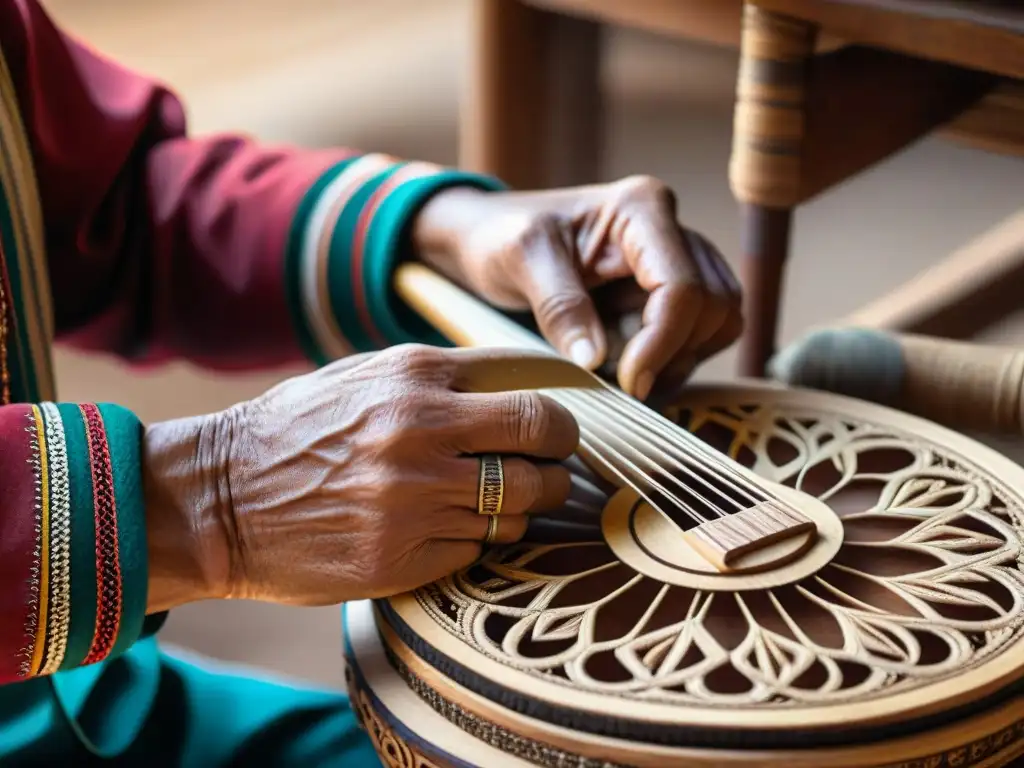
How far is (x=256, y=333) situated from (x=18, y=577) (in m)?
0.53

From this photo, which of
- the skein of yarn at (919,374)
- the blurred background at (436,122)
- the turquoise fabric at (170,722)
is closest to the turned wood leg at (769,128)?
the skein of yarn at (919,374)

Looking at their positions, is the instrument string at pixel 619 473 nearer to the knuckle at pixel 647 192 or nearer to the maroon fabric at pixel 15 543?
the knuckle at pixel 647 192

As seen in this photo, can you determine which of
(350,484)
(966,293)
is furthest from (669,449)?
(966,293)

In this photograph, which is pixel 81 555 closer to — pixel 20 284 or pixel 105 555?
pixel 105 555

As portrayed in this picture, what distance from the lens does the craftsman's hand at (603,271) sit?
85 cm

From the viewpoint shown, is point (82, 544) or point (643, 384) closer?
point (82, 544)

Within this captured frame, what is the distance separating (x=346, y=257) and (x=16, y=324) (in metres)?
0.31

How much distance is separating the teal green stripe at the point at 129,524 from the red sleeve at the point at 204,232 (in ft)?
1.29

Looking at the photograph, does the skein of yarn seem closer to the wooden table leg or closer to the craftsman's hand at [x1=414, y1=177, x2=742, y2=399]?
the craftsman's hand at [x1=414, y1=177, x2=742, y2=399]

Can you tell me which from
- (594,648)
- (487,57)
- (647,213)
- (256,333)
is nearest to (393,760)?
(594,648)

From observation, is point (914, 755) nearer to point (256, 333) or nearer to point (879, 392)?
point (879, 392)

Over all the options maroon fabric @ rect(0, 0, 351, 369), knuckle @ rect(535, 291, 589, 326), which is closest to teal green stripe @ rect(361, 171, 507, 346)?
maroon fabric @ rect(0, 0, 351, 369)

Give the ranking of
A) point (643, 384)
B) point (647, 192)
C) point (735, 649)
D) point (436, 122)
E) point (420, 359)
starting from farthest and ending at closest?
point (436, 122)
point (647, 192)
point (643, 384)
point (420, 359)
point (735, 649)

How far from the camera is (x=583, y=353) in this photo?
846 millimetres
